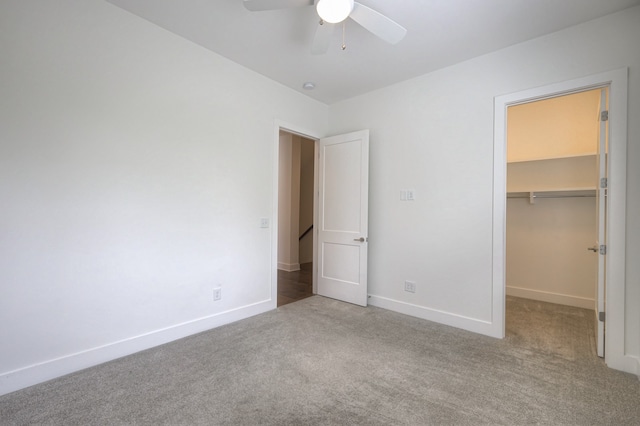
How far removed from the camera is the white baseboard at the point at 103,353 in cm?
184

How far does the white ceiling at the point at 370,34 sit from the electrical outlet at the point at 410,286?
2387mm

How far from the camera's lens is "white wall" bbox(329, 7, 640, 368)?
2168 millimetres

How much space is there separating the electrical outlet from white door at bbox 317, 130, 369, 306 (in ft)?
1.63

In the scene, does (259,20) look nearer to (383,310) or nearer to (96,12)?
(96,12)

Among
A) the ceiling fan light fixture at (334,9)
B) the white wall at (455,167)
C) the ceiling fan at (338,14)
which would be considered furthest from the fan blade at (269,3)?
the white wall at (455,167)

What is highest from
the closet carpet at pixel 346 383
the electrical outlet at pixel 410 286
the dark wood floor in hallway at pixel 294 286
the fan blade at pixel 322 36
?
the fan blade at pixel 322 36

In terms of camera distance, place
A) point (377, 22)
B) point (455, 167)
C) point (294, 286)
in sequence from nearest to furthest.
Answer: point (377, 22), point (455, 167), point (294, 286)

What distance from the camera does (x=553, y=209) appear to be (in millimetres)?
3709

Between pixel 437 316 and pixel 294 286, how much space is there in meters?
2.23

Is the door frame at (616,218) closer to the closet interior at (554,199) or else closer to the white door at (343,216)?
the closet interior at (554,199)

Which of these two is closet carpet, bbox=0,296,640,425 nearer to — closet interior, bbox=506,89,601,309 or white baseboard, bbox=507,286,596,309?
white baseboard, bbox=507,286,596,309

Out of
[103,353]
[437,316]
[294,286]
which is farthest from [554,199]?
[103,353]

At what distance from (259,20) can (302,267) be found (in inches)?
185

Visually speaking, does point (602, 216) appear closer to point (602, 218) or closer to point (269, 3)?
point (602, 218)
